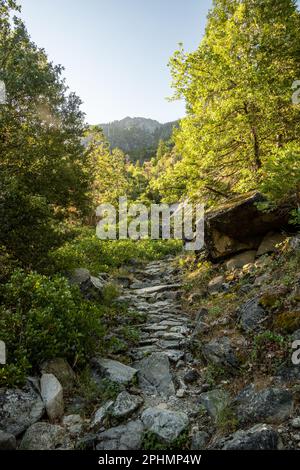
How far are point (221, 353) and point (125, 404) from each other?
2197 millimetres

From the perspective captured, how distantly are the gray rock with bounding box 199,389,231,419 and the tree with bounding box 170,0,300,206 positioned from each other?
24.8 ft

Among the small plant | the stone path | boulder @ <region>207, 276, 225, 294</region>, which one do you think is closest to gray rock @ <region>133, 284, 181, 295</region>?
the stone path

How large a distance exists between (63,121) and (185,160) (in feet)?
20.1

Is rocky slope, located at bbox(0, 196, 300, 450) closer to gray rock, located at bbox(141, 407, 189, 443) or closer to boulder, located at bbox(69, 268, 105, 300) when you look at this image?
gray rock, located at bbox(141, 407, 189, 443)

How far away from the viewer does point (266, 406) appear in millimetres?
4977

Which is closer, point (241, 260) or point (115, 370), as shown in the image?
point (115, 370)

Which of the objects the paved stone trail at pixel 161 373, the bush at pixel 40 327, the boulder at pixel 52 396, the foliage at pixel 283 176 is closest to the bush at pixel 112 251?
the paved stone trail at pixel 161 373

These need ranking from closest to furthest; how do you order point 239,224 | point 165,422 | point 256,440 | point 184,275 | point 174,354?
point 256,440 < point 165,422 < point 174,354 < point 239,224 < point 184,275

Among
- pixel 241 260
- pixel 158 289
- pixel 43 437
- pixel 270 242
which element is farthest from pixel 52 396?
pixel 270 242

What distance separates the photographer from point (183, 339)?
8.58m

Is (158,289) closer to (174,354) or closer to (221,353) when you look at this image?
(174,354)

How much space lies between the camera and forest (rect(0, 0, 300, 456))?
535cm
